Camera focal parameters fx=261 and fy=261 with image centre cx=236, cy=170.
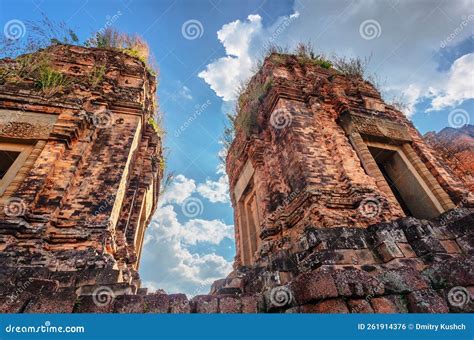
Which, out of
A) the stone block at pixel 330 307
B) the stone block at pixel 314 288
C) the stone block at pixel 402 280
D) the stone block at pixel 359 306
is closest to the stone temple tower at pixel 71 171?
the stone block at pixel 314 288

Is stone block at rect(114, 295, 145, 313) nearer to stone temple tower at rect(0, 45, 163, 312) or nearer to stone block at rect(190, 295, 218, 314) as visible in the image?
stone temple tower at rect(0, 45, 163, 312)

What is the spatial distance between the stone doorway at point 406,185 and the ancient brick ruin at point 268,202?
1.2 inches

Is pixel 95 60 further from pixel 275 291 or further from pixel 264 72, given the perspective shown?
pixel 275 291

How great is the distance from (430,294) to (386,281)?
47cm

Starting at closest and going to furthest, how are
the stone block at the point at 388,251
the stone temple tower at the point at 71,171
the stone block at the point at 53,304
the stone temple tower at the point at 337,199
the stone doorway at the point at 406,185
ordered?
the stone block at the point at 53,304
the stone temple tower at the point at 337,199
the stone block at the point at 388,251
the stone temple tower at the point at 71,171
the stone doorway at the point at 406,185

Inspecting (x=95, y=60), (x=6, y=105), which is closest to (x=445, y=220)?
(x=6, y=105)

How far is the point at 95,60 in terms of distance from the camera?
345 inches

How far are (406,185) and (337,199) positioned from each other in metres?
2.64

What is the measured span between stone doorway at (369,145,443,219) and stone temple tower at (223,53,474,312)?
0.02 metres

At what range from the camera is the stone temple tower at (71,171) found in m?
4.01

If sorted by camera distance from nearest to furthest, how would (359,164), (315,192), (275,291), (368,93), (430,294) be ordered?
(430,294), (275,291), (315,192), (359,164), (368,93)

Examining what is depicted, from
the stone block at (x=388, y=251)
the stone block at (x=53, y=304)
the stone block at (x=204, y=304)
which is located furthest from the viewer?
the stone block at (x=388, y=251)

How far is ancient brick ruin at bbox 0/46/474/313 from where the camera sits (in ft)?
10.6

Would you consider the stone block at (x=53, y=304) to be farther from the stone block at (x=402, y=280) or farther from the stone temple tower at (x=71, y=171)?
the stone block at (x=402, y=280)
